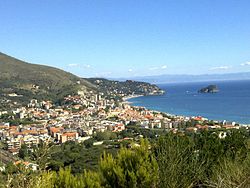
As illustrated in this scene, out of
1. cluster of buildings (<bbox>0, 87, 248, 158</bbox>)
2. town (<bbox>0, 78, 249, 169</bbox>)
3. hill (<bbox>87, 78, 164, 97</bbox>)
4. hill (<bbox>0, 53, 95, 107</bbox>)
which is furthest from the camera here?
hill (<bbox>87, 78, 164, 97</bbox>)

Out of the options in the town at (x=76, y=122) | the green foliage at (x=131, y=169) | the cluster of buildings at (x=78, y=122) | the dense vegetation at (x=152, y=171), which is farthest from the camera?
the cluster of buildings at (x=78, y=122)

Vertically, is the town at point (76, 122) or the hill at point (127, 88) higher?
the hill at point (127, 88)

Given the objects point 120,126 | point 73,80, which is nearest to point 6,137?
point 120,126

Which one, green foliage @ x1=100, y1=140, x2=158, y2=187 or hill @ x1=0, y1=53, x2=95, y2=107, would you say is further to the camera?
hill @ x1=0, y1=53, x2=95, y2=107

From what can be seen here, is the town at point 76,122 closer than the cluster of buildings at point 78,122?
Yes

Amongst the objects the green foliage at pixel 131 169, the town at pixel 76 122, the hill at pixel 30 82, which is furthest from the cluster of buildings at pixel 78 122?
the green foliage at pixel 131 169

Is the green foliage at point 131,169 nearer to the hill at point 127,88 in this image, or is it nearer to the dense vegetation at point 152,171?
the dense vegetation at point 152,171

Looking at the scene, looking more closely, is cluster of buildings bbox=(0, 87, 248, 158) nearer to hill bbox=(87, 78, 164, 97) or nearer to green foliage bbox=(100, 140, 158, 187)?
green foliage bbox=(100, 140, 158, 187)

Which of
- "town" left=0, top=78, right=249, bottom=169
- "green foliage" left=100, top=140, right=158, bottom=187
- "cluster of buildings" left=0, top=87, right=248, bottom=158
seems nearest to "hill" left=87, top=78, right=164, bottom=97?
"cluster of buildings" left=0, top=87, right=248, bottom=158

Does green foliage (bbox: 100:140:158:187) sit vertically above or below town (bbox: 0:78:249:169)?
above
